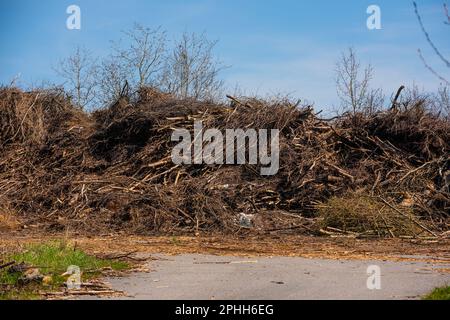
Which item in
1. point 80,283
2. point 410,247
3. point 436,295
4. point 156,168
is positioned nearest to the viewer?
point 436,295

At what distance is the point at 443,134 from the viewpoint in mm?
22219

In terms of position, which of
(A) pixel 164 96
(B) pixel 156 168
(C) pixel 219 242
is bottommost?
(C) pixel 219 242

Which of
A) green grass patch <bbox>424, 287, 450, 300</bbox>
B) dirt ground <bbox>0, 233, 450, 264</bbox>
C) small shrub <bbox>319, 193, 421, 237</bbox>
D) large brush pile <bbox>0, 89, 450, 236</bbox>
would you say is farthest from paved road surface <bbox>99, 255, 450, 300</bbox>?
large brush pile <bbox>0, 89, 450, 236</bbox>

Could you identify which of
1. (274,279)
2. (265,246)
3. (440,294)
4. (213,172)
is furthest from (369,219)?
(440,294)

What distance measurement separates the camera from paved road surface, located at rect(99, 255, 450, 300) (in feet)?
27.1

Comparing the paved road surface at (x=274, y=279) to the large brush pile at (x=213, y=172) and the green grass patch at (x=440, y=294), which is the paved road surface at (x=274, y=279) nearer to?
the green grass patch at (x=440, y=294)

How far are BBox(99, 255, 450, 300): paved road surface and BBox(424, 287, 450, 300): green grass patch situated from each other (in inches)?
9.3

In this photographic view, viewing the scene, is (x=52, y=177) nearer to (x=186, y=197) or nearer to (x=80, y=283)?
(x=186, y=197)

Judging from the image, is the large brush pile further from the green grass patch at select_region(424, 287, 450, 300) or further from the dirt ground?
the green grass patch at select_region(424, 287, 450, 300)

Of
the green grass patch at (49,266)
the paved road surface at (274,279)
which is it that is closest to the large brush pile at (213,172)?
the paved road surface at (274,279)

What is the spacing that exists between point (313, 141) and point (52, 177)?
30.3ft

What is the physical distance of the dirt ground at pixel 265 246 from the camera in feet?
42.3

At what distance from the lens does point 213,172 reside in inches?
827
